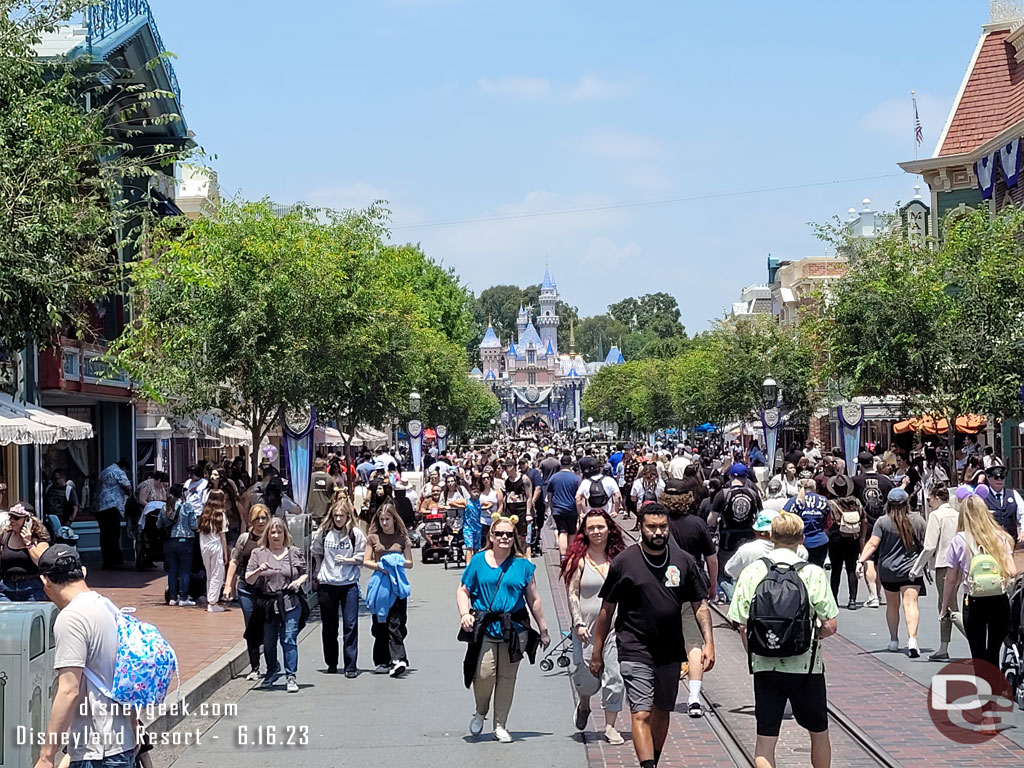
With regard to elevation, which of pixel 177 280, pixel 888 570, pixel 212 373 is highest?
pixel 177 280

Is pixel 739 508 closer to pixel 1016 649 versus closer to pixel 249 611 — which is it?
pixel 1016 649

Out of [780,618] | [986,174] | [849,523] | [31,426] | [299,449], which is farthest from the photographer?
[986,174]

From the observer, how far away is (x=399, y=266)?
124 feet

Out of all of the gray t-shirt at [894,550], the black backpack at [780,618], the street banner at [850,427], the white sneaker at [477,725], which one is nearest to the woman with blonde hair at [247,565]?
the white sneaker at [477,725]

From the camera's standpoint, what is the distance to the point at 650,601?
7.96 meters

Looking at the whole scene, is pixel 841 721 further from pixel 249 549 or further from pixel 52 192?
pixel 52 192

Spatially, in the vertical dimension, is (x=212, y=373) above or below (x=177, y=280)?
below

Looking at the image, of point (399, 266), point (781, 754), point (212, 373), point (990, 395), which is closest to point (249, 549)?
point (781, 754)

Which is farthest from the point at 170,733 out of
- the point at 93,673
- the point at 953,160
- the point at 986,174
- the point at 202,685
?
the point at 953,160

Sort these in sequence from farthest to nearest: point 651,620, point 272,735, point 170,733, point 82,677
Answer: point 170,733, point 272,735, point 651,620, point 82,677

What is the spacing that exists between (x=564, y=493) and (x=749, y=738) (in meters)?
11.3

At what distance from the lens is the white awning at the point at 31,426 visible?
1605 centimetres

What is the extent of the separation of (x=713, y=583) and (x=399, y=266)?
26.1 metres

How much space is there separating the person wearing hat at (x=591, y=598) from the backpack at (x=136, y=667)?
144 inches
